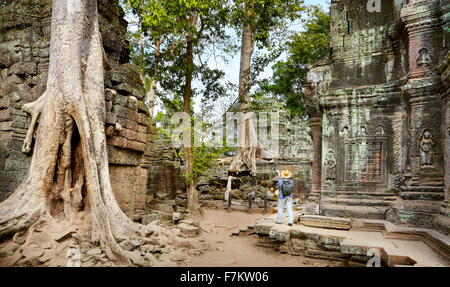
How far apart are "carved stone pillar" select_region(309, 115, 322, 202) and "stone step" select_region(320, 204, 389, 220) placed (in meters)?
0.63

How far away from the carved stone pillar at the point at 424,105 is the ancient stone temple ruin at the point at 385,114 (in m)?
0.01

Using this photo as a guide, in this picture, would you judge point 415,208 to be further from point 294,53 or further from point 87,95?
point 294,53

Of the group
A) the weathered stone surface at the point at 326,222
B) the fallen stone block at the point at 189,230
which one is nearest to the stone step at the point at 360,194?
the weathered stone surface at the point at 326,222

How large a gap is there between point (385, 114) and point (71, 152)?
18.6ft

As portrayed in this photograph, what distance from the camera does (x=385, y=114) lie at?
5457 millimetres

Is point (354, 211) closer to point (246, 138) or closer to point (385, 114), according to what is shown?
point (385, 114)

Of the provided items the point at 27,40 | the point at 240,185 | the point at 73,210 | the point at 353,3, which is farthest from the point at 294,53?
the point at 73,210

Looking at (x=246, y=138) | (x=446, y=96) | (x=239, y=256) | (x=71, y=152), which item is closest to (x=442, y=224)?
(x=446, y=96)

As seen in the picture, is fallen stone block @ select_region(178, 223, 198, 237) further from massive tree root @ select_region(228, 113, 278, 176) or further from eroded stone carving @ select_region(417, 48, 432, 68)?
massive tree root @ select_region(228, 113, 278, 176)

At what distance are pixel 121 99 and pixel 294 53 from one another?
420 inches

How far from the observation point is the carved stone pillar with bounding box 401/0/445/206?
14.8 ft

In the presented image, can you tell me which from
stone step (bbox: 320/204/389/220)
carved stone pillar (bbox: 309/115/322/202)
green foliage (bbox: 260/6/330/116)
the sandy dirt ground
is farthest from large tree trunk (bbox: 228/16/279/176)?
stone step (bbox: 320/204/389/220)

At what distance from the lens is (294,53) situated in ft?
45.9

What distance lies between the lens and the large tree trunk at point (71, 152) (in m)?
3.93
